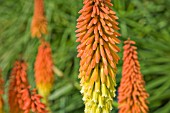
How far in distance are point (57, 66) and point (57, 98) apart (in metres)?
0.55

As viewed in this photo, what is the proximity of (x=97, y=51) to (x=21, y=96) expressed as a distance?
2.58 feet

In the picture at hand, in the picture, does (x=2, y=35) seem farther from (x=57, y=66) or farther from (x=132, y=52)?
(x=132, y=52)

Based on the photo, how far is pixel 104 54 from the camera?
278cm

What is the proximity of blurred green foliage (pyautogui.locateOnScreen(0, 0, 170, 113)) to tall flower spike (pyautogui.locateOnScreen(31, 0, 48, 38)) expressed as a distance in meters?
0.76

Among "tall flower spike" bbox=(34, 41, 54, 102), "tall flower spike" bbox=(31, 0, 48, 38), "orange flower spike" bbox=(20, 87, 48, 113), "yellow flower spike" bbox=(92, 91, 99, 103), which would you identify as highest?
"tall flower spike" bbox=(31, 0, 48, 38)

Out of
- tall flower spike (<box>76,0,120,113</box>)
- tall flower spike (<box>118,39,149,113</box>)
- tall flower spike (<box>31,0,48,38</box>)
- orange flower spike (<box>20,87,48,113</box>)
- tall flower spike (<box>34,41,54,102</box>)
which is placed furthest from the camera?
tall flower spike (<box>31,0,48,38</box>)

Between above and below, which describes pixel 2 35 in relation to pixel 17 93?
above

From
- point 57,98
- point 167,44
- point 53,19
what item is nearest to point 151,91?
point 167,44

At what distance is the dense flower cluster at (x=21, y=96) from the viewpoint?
3.14 metres

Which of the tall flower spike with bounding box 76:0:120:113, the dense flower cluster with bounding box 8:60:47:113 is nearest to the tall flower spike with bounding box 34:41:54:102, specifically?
the dense flower cluster with bounding box 8:60:47:113

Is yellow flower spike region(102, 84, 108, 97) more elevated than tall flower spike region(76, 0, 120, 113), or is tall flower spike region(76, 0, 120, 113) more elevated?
tall flower spike region(76, 0, 120, 113)

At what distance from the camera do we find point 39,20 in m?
6.09

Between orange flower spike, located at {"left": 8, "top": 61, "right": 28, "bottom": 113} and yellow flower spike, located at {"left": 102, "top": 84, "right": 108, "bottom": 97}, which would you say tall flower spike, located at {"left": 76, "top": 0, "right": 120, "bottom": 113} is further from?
orange flower spike, located at {"left": 8, "top": 61, "right": 28, "bottom": 113}

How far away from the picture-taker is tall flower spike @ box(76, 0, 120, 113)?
108 inches
